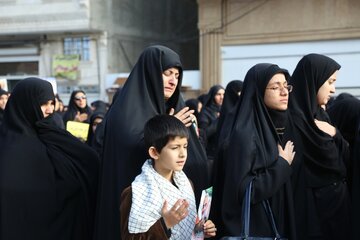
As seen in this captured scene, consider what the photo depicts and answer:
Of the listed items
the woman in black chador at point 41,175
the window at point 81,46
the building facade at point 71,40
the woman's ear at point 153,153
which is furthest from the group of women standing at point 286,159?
the window at point 81,46

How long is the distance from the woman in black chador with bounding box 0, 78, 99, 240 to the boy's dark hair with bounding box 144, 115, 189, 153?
1.12 meters

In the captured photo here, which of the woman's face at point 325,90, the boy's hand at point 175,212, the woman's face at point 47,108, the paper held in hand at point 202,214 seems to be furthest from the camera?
the woman's face at point 47,108

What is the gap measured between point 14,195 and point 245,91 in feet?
5.44

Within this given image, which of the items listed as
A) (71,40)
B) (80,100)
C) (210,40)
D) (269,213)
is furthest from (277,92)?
(71,40)

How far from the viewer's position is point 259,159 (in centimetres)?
260

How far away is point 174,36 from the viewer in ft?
69.0

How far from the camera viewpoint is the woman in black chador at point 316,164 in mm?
2984

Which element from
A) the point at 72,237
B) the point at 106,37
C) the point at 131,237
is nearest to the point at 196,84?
the point at 106,37

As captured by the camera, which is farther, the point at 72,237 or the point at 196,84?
the point at 196,84

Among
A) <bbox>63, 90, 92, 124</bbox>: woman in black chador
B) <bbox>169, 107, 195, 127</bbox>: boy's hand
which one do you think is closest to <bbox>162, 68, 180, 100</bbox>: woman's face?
<bbox>169, 107, 195, 127</bbox>: boy's hand

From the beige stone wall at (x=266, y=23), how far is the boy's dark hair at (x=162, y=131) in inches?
538

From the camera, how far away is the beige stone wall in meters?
14.9

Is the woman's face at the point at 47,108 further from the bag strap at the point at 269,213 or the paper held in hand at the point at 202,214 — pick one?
the bag strap at the point at 269,213

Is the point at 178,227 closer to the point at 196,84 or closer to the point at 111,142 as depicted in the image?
the point at 111,142
